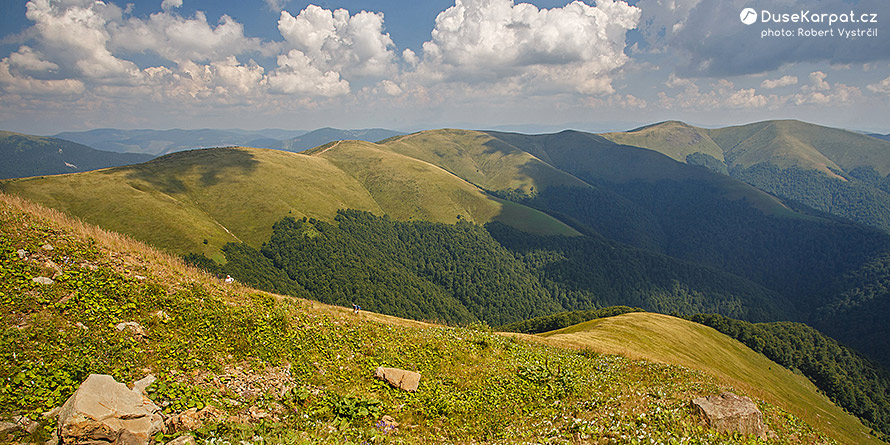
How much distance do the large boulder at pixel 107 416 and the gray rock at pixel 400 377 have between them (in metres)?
8.02

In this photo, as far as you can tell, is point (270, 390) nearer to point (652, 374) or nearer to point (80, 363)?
point (80, 363)

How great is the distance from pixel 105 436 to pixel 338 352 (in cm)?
906

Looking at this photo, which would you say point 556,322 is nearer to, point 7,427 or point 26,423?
point 26,423

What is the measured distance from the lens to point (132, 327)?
44.6 ft

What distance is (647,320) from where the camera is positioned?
70312 mm

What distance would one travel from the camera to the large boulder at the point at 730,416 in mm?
14383

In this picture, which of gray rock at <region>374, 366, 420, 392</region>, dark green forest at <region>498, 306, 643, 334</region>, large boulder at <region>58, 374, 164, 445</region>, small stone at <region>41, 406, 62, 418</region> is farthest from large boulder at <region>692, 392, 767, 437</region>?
dark green forest at <region>498, 306, 643, 334</region>

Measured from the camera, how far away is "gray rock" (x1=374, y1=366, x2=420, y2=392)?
15680 mm

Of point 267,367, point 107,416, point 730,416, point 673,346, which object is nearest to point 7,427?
point 107,416

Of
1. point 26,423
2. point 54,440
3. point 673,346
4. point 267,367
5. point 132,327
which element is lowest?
point 673,346

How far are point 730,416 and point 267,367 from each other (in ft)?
61.8

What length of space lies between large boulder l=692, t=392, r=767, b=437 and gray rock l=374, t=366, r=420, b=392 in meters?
11.9

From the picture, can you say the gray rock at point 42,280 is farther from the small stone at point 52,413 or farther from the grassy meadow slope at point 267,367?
the small stone at point 52,413

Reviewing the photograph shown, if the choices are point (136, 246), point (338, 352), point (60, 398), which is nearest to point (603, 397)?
point (338, 352)
